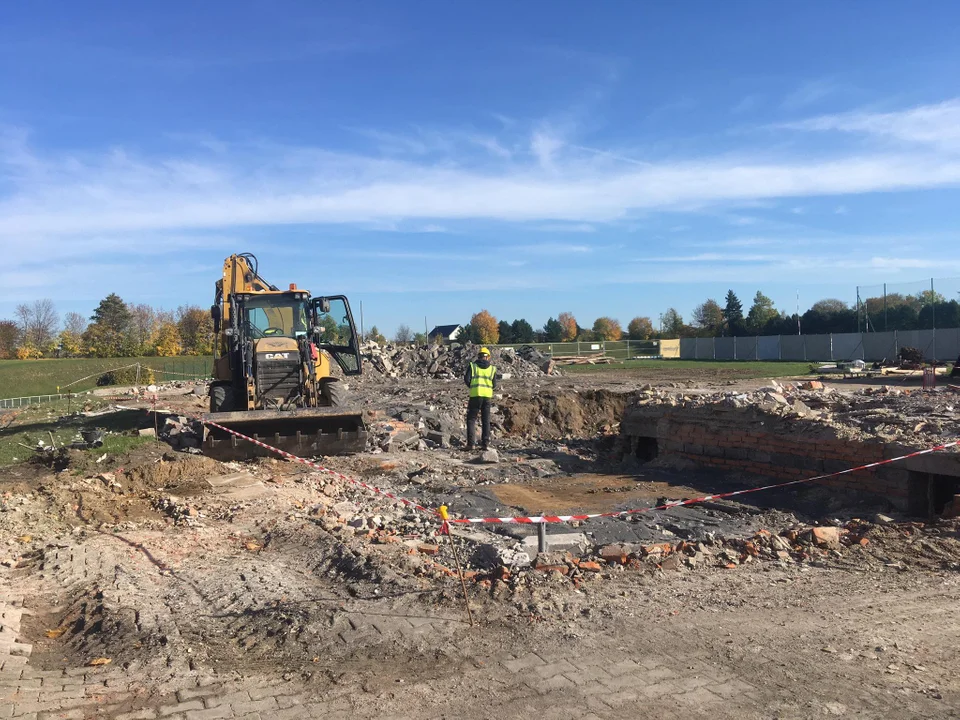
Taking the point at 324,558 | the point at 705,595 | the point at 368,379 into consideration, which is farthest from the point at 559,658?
the point at 368,379

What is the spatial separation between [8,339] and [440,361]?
41.4 metres

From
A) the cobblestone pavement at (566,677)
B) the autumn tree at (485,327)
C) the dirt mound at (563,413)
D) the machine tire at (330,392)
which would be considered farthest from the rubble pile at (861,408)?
the autumn tree at (485,327)

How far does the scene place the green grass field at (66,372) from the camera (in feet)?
115

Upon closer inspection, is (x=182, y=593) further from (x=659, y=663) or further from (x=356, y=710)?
(x=659, y=663)

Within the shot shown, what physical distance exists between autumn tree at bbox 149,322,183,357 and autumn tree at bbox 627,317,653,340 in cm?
4899

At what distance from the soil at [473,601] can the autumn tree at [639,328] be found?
74508 millimetres

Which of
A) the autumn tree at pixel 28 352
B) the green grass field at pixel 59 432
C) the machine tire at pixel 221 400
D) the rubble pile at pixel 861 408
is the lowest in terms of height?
the green grass field at pixel 59 432

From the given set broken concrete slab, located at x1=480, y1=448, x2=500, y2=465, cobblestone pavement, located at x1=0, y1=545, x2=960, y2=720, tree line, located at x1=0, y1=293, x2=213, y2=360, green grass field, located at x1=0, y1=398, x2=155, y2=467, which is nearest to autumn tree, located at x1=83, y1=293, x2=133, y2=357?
tree line, located at x1=0, y1=293, x2=213, y2=360

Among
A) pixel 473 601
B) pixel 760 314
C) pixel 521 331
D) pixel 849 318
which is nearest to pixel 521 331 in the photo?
pixel 521 331

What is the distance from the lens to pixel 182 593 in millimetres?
5977

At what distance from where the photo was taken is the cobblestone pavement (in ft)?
13.0

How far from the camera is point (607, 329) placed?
3590 inches

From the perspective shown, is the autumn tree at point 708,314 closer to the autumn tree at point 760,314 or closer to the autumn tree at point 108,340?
the autumn tree at point 760,314

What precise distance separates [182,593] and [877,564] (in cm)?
581
